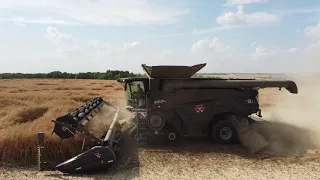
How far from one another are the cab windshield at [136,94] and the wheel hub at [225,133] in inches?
108

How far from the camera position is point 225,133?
1250 centimetres

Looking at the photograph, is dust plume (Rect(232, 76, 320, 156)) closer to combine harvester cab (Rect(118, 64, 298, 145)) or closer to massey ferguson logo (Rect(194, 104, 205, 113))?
combine harvester cab (Rect(118, 64, 298, 145))

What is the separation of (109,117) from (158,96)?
255cm

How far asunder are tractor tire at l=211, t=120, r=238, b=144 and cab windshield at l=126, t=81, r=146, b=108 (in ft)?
8.25

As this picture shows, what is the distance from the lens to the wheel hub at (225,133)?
12.5 m

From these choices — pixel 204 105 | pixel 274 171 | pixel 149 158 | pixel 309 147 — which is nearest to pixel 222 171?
pixel 274 171

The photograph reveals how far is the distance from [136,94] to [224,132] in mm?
3189

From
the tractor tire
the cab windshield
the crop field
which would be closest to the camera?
the crop field

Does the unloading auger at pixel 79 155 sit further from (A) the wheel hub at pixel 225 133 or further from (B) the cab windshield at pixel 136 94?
(A) the wheel hub at pixel 225 133

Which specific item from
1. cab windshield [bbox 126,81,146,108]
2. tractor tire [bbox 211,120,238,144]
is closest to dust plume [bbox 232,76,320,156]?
tractor tire [bbox 211,120,238,144]

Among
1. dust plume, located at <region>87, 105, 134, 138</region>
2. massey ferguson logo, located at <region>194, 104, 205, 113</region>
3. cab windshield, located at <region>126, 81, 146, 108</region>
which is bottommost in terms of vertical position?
dust plume, located at <region>87, 105, 134, 138</region>

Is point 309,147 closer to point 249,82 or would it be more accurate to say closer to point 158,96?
point 249,82

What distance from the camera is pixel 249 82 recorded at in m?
12.6

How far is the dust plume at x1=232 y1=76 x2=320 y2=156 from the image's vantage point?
39.1 ft
